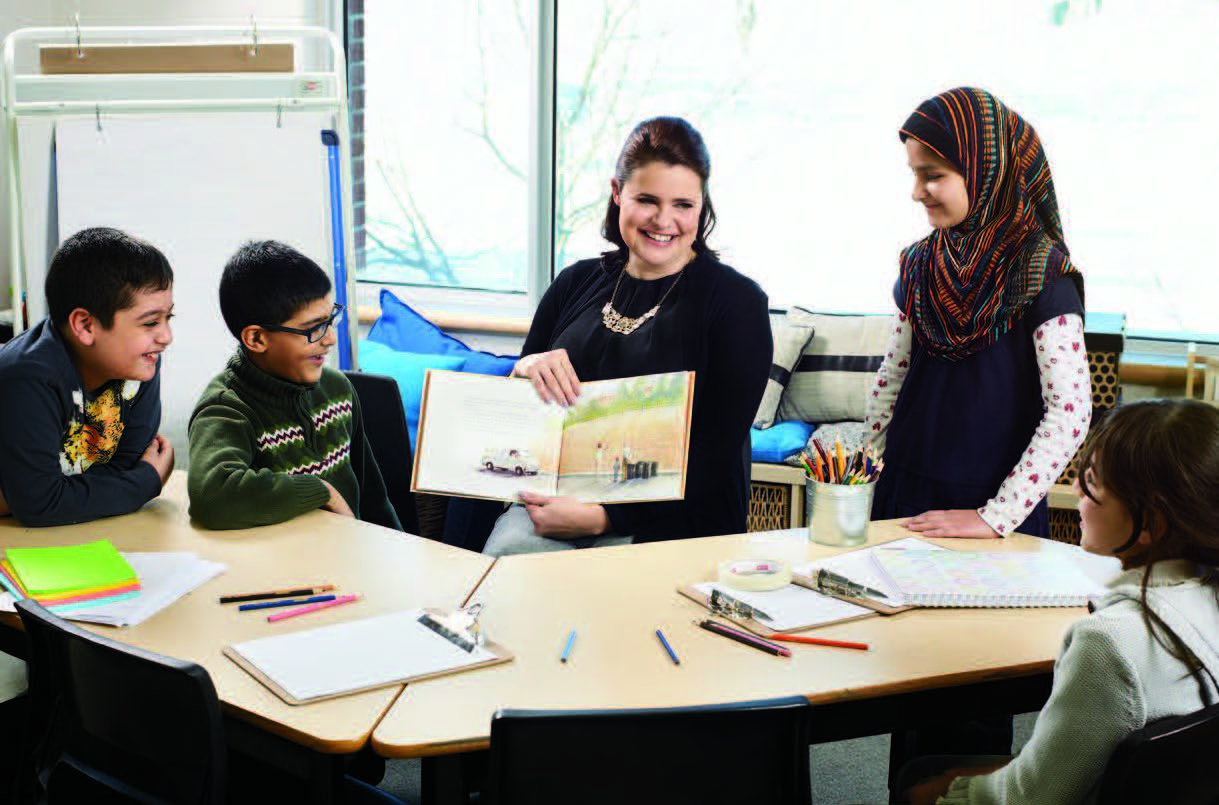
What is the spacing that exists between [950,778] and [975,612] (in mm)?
250

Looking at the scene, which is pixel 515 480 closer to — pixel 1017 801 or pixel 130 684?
pixel 130 684

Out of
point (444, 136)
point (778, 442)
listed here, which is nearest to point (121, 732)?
point (778, 442)

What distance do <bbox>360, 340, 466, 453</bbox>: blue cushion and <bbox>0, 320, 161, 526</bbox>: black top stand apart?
1339 mm

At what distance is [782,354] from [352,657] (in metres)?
2.56

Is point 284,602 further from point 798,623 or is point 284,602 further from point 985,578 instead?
point 985,578

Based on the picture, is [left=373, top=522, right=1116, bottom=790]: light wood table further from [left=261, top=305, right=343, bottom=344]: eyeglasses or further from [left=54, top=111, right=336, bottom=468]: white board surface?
[left=54, top=111, right=336, bottom=468]: white board surface

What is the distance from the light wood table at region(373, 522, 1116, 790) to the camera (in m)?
1.38

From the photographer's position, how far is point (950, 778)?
1597 millimetres

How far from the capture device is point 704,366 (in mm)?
2297

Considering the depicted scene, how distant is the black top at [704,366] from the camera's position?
227 cm

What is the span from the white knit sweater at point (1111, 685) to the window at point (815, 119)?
9.23 ft

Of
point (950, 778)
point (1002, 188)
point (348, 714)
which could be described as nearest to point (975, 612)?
point (950, 778)

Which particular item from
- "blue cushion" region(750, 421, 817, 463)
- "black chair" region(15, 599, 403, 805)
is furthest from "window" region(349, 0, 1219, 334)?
"black chair" region(15, 599, 403, 805)

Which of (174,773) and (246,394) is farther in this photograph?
(246,394)
